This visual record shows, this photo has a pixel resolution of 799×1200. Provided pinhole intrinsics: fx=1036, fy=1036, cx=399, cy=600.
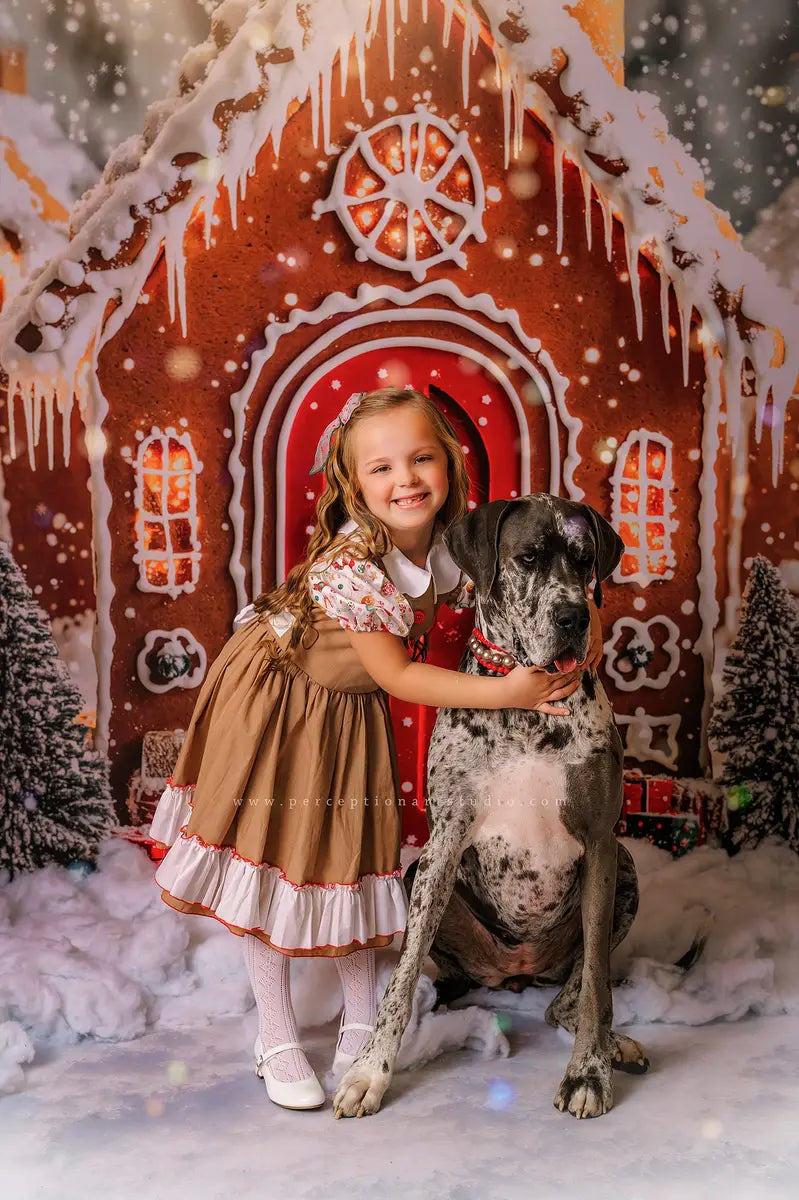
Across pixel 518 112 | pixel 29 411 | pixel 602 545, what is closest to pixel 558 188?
pixel 518 112

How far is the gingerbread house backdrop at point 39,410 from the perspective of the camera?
3.21 metres

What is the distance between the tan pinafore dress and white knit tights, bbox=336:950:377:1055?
0.09 metres

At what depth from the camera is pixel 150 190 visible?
3.21 m

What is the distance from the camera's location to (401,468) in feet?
7.64

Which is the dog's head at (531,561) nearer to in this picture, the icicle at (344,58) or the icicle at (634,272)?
the icicle at (634,272)

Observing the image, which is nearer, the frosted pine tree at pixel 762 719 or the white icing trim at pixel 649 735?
the frosted pine tree at pixel 762 719

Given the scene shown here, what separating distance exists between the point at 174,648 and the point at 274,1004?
4.58 ft

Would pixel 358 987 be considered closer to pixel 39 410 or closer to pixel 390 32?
pixel 39 410

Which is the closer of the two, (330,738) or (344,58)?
(330,738)

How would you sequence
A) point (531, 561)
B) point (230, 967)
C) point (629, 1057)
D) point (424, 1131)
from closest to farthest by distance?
point (424, 1131) → point (531, 561) → point (629, 1057) → point (230, 967)

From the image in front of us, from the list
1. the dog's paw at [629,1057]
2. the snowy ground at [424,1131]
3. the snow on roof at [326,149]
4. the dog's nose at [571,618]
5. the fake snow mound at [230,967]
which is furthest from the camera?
the snow on roof at [326,149]

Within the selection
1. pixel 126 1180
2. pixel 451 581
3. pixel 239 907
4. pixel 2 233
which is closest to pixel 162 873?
pixel 239 907

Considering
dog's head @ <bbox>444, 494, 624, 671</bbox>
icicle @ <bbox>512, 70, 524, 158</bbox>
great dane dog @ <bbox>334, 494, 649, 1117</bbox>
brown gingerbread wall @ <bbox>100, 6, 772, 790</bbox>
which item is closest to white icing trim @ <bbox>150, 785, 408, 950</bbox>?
great dane dog @ <bbox>334, 494, 649, 1117</bbox>

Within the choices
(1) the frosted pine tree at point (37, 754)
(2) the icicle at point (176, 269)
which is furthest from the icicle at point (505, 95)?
(1) the frosted pine tree at point (37, 754)
